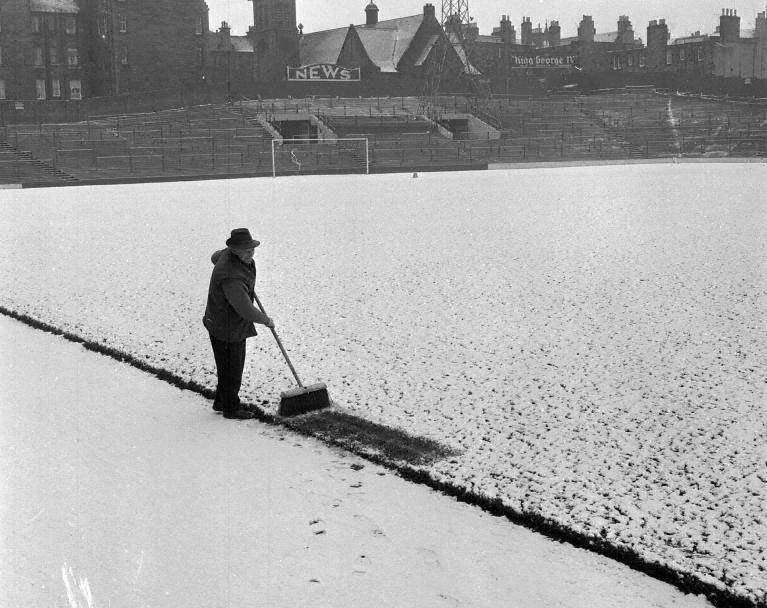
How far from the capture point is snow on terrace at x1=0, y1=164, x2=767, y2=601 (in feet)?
17.2

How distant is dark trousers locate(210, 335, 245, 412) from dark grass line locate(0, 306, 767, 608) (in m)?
0.25

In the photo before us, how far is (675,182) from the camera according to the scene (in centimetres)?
3481

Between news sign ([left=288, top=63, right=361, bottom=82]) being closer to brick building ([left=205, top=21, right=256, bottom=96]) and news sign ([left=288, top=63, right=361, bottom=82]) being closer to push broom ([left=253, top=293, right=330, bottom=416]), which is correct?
brick building ([left=205, top=21, right=256, bottom=96])

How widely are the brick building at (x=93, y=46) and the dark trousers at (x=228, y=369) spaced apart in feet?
194

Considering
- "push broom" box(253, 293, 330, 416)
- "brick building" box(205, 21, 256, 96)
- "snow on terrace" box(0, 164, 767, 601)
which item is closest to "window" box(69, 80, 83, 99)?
"brick building" box(205, 21, 256, 96)

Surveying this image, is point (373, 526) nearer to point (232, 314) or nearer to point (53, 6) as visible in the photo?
point (232, 314)

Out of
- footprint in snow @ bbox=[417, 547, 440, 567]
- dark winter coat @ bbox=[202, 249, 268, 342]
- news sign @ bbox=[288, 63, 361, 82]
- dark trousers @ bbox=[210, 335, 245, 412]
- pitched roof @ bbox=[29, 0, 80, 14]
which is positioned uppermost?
pitched roof @ bbox=[29, 0, 80, 14]

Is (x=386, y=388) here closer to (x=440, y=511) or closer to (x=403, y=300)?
(x=440, y=511)

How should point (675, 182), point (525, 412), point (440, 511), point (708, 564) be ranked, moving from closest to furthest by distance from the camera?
point (708, 564)
point (440, 511)
point (525, 412)
point (675, 182)

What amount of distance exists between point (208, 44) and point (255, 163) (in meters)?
33.1

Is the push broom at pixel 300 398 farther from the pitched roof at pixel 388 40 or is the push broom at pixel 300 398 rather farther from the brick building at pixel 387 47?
the pitched roof at pixel 388 40

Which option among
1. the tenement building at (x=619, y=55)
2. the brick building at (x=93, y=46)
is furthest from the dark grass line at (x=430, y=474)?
the tenement building at (x=619, y=55)

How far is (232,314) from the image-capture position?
6672mm

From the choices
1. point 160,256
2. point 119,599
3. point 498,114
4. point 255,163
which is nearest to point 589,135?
point 498,114
